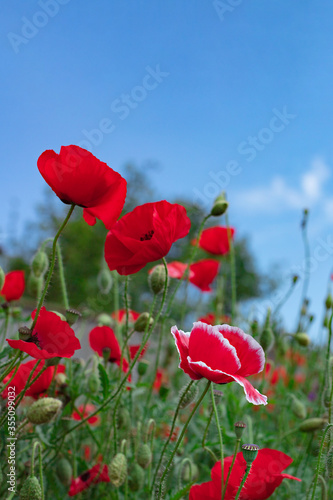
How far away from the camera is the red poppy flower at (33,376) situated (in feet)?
2.89

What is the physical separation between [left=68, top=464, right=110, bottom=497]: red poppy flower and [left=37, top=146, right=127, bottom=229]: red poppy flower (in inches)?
19.1

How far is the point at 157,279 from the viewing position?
92 centimetres

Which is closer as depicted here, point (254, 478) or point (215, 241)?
point (254, 478)

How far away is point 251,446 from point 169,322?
1.21 metres

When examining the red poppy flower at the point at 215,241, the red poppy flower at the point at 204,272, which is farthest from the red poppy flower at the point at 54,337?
the red poppy flower at the point at 215,241

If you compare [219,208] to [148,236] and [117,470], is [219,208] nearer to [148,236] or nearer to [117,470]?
[148,236]

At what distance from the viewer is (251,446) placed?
2.07 ft

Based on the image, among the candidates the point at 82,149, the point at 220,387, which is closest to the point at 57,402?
the point at 82,149

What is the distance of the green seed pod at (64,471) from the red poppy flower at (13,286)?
0.45m

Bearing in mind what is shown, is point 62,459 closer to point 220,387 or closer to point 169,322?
point 220,387

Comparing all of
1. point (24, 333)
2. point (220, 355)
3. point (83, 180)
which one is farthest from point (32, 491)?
point (83, 180)

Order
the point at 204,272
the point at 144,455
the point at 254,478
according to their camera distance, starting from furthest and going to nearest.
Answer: the point at 204,272
the point at 144,455
the point at 254,478

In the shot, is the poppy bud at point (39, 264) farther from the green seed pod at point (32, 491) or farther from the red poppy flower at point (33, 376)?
the green seed pod at point (32, 491)

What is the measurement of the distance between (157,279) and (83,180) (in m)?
0.27
